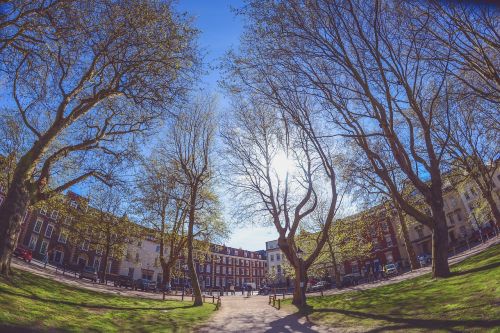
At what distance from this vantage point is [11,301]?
801 cm

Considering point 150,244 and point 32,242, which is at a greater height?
point 150,244

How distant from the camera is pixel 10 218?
10.1 metres

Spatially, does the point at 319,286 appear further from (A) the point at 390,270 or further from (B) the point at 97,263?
(B) the point at 97,263

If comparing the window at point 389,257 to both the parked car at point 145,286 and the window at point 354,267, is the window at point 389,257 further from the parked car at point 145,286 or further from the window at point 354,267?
the parked car at point 145,286

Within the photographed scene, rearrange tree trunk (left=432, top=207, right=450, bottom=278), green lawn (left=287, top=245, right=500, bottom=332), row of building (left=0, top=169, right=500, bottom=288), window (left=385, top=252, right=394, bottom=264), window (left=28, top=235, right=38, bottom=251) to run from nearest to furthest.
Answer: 1. green lawn (left=287, top=245, right=500, bottom=332)
2. tree trunk (left=432, top=207, right=450, bottom=278)
3. window (left=28, top=235, right=38, bottom=251)
4. row of building (left=0, top=169, right=500, bottom=288)
5. window (left=385, top=252, right=394, bottom=264)

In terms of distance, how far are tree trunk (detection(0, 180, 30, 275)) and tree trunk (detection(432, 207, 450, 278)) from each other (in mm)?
16747

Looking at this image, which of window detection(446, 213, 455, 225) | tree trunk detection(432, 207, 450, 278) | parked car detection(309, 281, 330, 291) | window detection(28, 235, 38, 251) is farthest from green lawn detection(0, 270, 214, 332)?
window detection(446, 213, 455, 225)

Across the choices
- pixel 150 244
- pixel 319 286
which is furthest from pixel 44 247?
pixel 319 286

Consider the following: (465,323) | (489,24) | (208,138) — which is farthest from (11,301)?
(489,24)

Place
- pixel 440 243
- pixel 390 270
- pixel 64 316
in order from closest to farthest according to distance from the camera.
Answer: pixel 64 316 → pixel 440 243 → pixel 390 270

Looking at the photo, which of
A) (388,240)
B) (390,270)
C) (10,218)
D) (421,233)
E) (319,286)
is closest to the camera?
(10,218)

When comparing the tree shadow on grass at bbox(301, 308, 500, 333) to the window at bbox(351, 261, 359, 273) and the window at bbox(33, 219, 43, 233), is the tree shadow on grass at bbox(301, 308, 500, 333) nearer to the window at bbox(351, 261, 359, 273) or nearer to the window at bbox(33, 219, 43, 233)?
the window at bbox(33, 219, 43, 233)

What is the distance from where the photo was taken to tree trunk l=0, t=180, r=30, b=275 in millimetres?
9852

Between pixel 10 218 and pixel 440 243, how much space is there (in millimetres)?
16955
